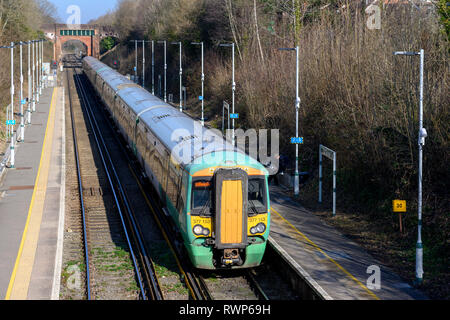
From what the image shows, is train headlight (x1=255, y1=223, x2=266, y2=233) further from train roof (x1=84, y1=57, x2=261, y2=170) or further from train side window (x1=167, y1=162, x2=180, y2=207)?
train side window (x1=167, y1=162, x2=180, y2=207)

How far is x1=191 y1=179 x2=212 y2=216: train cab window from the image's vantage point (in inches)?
556

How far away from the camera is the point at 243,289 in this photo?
14633 millimetres

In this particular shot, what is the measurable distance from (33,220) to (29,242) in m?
2.43

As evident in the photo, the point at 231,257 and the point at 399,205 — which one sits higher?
the point at 399,205

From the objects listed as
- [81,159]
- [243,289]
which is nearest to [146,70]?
[81,159]

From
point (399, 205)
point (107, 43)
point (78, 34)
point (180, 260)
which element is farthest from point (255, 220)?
point (107, 43)

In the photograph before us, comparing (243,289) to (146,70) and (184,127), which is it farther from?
(146,70)

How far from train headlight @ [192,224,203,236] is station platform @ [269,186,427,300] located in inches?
97.0

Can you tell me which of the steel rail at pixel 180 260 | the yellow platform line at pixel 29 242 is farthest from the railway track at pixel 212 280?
the yellow platform line at pixel 29 242

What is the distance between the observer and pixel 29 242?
1758 cm

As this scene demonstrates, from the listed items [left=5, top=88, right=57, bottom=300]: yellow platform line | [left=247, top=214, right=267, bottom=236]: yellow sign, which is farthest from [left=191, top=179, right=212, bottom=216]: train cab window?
[left=5, top=88, right=57, bottom=300]: yellow platform line

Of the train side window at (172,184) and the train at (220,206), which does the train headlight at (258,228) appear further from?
the train side window at (172,184)

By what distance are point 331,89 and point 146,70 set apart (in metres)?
61.3

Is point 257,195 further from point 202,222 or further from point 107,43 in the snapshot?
point 107,43
